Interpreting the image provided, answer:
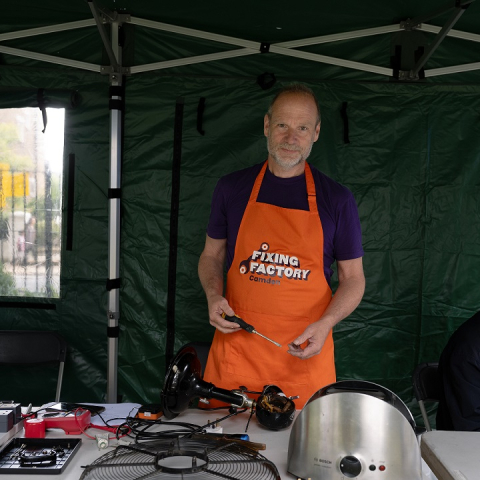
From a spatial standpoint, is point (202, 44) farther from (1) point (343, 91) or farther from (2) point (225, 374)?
(2) point (225, 374)

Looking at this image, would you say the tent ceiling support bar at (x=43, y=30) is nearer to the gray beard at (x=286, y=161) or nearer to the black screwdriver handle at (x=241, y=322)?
the gray beard at (x=286, y=161)

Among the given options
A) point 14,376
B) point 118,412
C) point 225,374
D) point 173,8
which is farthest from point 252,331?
point 14,376

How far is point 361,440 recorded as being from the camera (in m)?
1.37

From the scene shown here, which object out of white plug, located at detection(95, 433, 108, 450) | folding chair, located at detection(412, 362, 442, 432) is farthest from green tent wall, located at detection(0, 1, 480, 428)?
white plug, located at detection(95, 433, 108, 450)

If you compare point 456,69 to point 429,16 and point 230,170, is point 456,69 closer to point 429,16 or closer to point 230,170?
point 429,16

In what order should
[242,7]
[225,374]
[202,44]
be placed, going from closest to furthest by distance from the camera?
1. [225,374]
2. [242,7]
3. [202,44]

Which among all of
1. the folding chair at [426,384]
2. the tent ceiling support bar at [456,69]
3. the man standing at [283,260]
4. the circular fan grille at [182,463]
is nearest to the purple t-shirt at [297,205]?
the man standing at [283,260]

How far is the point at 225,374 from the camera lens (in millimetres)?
2311

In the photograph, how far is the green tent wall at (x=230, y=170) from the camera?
3.67 meters

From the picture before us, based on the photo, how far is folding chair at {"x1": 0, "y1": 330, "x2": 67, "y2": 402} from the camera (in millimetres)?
3535

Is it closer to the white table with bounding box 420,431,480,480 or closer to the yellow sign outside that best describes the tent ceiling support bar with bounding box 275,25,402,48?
the yellow sign outside

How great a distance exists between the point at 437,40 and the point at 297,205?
4.69 ft

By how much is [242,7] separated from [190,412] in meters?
2.28

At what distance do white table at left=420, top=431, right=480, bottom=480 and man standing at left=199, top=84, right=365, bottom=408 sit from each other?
3.02ft
